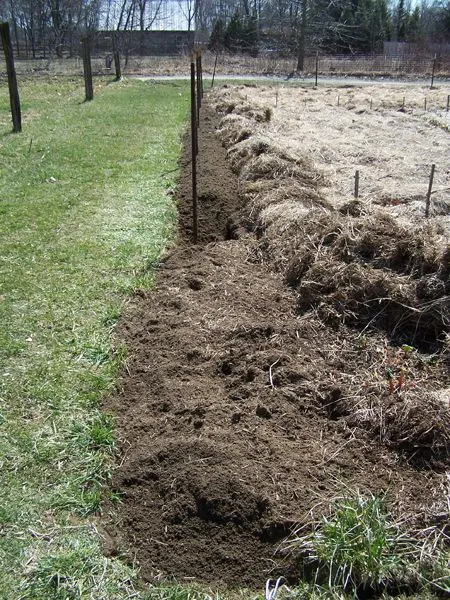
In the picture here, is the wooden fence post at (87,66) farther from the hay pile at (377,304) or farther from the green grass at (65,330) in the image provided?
the hay pile at (377,304)

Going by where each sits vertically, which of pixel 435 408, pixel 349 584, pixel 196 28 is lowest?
pixel 349 584

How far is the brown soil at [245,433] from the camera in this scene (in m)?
2.76

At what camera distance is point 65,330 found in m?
4.64

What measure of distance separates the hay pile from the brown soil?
2cm

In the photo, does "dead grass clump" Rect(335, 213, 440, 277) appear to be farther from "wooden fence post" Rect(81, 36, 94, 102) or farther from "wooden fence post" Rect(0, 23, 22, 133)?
"wooden fence post" Rect(81, 36, 94, 102)

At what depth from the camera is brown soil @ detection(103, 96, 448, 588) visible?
109 inches

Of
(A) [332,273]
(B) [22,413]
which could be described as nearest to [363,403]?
(A) [332,273]

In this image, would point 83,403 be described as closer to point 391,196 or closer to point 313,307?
point 313,307

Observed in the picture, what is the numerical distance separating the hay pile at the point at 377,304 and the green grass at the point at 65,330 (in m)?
1.42

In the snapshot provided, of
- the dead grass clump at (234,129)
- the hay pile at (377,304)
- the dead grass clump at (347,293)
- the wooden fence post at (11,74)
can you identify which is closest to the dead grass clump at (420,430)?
the hay pile at (377,304)

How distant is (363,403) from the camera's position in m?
3.52

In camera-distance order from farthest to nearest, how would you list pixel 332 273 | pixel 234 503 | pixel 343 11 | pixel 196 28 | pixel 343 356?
1. pixel 196 28
2. pixel 343 11
3. pixel 332 273
4. pixel 343 356
5. pixel 234 503

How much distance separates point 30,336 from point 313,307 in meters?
2.28

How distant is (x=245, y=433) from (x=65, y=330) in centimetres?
199
